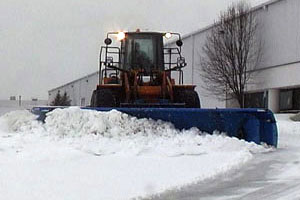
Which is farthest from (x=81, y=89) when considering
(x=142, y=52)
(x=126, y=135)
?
(x=126, y=135)

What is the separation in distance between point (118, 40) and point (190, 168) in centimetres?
603

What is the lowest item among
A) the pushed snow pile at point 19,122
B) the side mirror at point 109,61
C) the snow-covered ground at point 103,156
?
the snow-covered ground at point 103,156

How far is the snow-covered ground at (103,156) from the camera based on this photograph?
231 inches

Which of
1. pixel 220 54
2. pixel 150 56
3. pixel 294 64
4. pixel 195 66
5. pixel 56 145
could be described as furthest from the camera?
pixel 195 66

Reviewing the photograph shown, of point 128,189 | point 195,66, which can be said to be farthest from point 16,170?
point 195,66

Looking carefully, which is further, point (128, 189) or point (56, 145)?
point (56, 145)

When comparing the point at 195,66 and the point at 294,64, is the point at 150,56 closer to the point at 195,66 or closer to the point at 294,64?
the point at 294,64

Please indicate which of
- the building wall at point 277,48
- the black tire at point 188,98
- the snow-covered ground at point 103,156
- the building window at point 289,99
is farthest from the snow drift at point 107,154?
the building window at point 289,99

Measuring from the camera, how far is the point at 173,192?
232 inches

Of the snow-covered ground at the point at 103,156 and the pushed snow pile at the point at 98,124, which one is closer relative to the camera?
the snow-covered ground at the point at 103,156

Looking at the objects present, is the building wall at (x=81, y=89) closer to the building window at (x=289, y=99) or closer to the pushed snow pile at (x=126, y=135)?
the building window at (x=289, y=99)

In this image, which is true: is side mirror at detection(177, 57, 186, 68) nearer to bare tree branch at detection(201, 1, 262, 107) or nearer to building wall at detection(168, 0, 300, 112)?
building wall at detection(168, 0, 300, 112)

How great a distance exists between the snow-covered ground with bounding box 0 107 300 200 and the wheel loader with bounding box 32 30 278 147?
241 mm

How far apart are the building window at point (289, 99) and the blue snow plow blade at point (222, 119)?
18.2 meters
